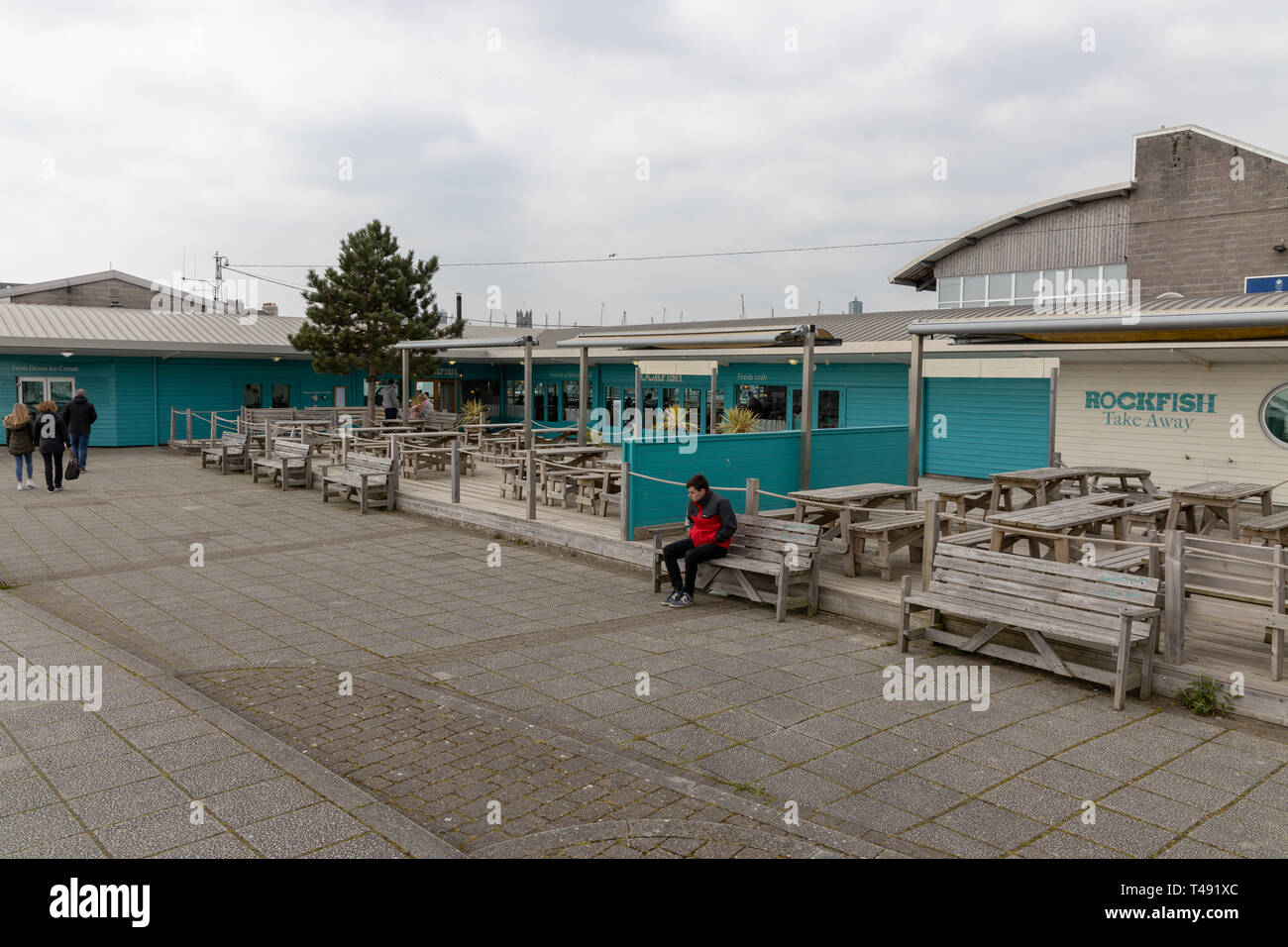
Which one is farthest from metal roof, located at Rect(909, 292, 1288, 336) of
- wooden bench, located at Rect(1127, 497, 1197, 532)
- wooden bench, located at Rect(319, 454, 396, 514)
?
wooden bench, located at Rect(319, 454, 396, 514)

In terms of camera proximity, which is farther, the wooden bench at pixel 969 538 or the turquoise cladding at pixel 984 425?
the turquoise cladding at pixel 984 425

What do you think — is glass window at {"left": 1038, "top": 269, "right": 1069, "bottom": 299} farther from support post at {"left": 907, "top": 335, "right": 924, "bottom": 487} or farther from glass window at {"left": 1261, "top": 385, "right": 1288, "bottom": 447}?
support post at {"left": 907, "top": 335, "right": 924, "bottom": 487}

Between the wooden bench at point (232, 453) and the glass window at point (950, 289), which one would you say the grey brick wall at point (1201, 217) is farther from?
the wooden bench at point (232, 453)

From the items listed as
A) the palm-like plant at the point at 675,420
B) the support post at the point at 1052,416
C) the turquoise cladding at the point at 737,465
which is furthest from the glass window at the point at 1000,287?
the turquoise cladding at the point at 737,465

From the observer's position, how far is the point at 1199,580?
22.7ft

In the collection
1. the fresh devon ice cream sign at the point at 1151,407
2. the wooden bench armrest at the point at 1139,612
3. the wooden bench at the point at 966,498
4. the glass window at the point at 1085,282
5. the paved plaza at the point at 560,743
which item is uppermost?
the glass window at the point at 1085,282

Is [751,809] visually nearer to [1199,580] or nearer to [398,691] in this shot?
[398,691]

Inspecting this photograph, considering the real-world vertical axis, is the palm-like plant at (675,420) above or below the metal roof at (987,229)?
below

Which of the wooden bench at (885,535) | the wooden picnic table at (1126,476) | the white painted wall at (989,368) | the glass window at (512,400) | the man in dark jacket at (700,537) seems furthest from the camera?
the glass window at (512,400)

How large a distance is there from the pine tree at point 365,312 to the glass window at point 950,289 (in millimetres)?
23261

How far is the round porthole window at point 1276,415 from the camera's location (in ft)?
42.3

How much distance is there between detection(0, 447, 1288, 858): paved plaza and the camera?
14.3ft
